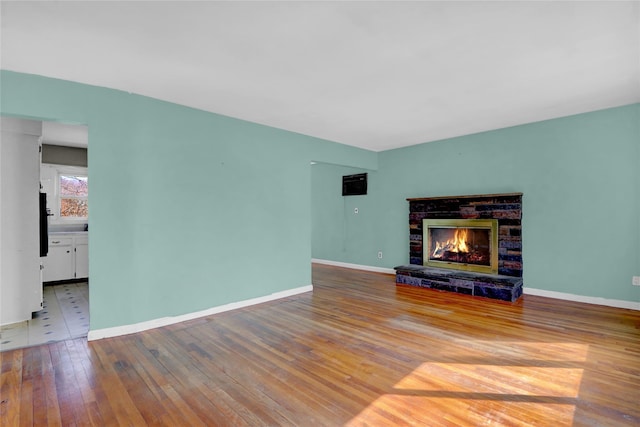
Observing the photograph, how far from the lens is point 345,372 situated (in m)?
2.37

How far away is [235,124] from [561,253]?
4.83 m

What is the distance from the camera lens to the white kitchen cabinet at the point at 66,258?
528 centimetres

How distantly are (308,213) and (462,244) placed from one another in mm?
2648

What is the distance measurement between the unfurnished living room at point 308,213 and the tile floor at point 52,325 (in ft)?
0.17

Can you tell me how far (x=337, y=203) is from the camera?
7.27 m

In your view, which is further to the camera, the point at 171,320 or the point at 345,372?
the point at 171,320

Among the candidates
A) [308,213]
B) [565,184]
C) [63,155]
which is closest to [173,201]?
[308,213]

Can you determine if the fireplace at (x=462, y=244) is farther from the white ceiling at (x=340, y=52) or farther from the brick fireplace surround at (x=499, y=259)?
the white ceiling at (x=340, y=52)

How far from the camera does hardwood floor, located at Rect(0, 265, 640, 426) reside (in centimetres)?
187

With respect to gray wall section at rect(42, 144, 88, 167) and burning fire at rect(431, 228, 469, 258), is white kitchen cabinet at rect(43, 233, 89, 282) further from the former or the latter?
burning fire at rect(431, 228, 469, 258)

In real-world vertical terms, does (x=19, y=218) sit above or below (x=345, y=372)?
above

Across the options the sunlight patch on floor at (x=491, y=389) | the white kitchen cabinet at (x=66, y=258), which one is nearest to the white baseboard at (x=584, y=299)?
the sunlight patch on floor at (x=491, y=389)

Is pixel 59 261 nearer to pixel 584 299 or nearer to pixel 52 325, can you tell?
pixel 52 325

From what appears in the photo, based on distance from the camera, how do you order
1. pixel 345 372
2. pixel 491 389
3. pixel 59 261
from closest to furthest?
pixel 491 389, pixel 345 372, pixel 59 261
